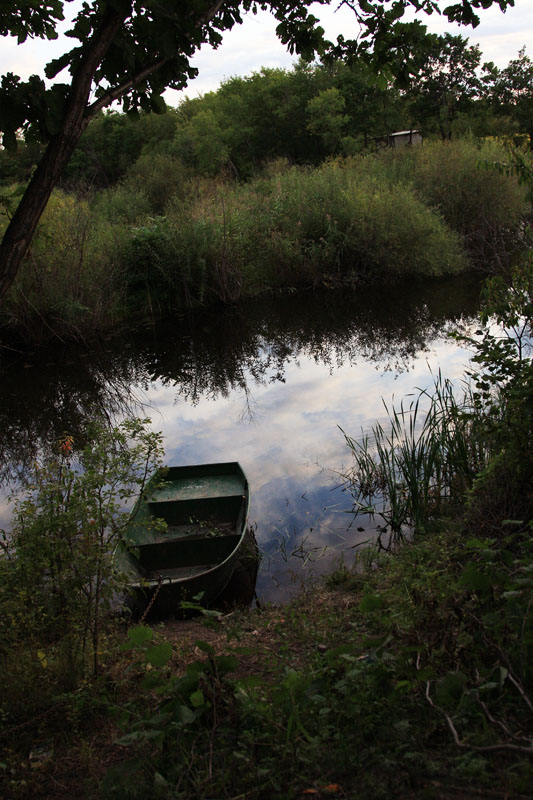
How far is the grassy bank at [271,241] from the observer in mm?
15281

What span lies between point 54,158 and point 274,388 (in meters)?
10.2

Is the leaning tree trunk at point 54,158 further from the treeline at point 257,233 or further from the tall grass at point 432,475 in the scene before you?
the treeline at point 257,233

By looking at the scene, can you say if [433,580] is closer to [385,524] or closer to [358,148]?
[385,524]

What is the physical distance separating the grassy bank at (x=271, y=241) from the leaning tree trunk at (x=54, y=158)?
12.3 metres

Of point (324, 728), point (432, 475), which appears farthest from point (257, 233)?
point (324, 728)

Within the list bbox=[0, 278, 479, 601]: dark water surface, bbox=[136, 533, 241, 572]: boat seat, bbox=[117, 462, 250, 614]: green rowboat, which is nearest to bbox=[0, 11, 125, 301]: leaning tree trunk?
bbox=[117, 462, 250, 614]: green rowboat

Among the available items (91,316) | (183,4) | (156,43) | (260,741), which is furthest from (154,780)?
(91,316)

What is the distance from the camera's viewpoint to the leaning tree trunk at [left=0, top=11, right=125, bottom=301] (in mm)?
2885

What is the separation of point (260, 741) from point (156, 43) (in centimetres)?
327

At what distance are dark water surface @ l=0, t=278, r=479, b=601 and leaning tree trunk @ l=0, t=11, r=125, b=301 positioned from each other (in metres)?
4.36

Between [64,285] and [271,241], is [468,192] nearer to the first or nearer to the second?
[271,241]

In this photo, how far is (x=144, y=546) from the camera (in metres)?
6.32

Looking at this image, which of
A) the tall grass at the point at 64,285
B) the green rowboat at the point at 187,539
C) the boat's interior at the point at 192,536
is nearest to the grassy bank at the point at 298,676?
the green rowboat at the point at 187,539

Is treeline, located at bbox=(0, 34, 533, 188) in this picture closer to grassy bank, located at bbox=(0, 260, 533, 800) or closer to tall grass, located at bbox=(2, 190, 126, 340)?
tall grass, located at bbox=(2, 190, 126, 340)
